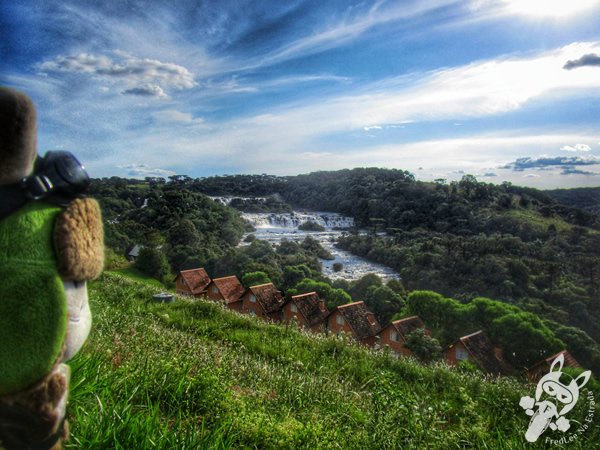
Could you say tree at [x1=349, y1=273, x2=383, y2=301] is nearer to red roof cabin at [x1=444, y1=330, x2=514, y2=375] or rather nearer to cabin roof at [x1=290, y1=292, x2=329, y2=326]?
cabin roof at [x1=290, y1=292, x2=329, y2=326]

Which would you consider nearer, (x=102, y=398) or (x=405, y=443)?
(x=102, y=398)

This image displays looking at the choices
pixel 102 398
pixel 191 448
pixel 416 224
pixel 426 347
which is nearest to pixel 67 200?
pixel 191 448

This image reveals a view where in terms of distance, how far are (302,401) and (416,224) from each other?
181 ft

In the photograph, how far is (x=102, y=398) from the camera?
231 centimetres

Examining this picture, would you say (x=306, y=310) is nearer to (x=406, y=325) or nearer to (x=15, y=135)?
(x=406, y=325)

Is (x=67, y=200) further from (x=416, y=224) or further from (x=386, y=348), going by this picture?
(x=416, y=224)

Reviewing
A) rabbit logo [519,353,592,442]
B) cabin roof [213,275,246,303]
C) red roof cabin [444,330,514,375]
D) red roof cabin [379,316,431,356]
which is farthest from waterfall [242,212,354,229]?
rabbit logo [519,353,592,442]

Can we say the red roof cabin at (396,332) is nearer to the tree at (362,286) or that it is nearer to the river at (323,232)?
the tree at (362,286)

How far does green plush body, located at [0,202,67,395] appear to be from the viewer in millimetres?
1051

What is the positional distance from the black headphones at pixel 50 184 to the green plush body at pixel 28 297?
3 centimetres

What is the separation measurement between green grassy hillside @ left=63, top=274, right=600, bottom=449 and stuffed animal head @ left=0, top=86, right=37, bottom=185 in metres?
1.32

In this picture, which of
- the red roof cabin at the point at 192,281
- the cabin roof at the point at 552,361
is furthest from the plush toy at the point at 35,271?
the red roof cabin at the point at 192,281

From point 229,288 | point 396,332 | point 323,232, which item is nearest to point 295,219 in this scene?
point 323,232

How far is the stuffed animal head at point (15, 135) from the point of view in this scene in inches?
42.2
